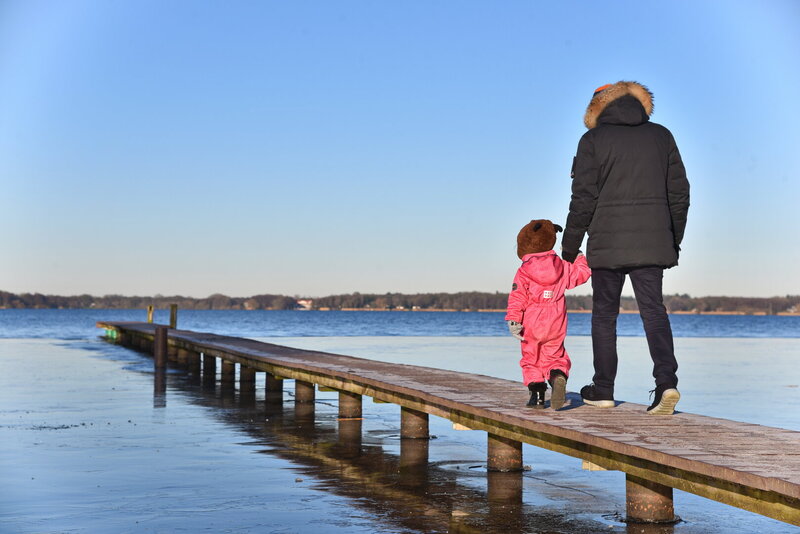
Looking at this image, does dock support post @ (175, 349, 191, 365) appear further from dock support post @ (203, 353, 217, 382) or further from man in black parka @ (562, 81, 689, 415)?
man in black parka @ (562, 81, 689, 415)

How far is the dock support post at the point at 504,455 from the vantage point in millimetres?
9852

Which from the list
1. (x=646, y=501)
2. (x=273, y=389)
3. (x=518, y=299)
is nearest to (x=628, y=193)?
(x=518, y=299)

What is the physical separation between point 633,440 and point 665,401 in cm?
122

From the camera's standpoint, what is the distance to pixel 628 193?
7258 millimetres

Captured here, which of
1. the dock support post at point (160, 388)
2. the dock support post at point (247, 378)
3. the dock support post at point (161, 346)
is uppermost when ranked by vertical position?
the dock support post at point (161, 346)

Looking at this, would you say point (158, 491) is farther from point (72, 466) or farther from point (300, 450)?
point (300, 450)

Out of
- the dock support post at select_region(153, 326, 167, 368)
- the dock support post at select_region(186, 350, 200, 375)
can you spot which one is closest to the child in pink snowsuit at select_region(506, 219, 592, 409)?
the dock support post at select_region(186, 350, 200, 375)

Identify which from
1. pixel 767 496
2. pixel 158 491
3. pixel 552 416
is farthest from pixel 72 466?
pixel 767 496

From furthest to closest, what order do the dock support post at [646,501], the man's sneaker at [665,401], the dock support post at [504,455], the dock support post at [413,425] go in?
1. the dock support post at [413,425]
2. the dock support post at [504,455]
3. the man's sneaker at [665,401]
4. the dock support post at [646,501]

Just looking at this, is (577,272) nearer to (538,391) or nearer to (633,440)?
(538,391)

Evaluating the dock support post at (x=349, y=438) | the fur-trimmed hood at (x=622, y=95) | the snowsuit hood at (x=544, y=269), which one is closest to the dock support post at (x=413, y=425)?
the dock support post at (x=349, y=438)

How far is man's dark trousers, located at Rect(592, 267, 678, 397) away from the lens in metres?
7.33

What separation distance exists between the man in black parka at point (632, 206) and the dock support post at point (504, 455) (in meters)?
2.54

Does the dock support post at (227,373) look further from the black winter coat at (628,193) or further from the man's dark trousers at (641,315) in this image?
the black winter coat at (628,193)
